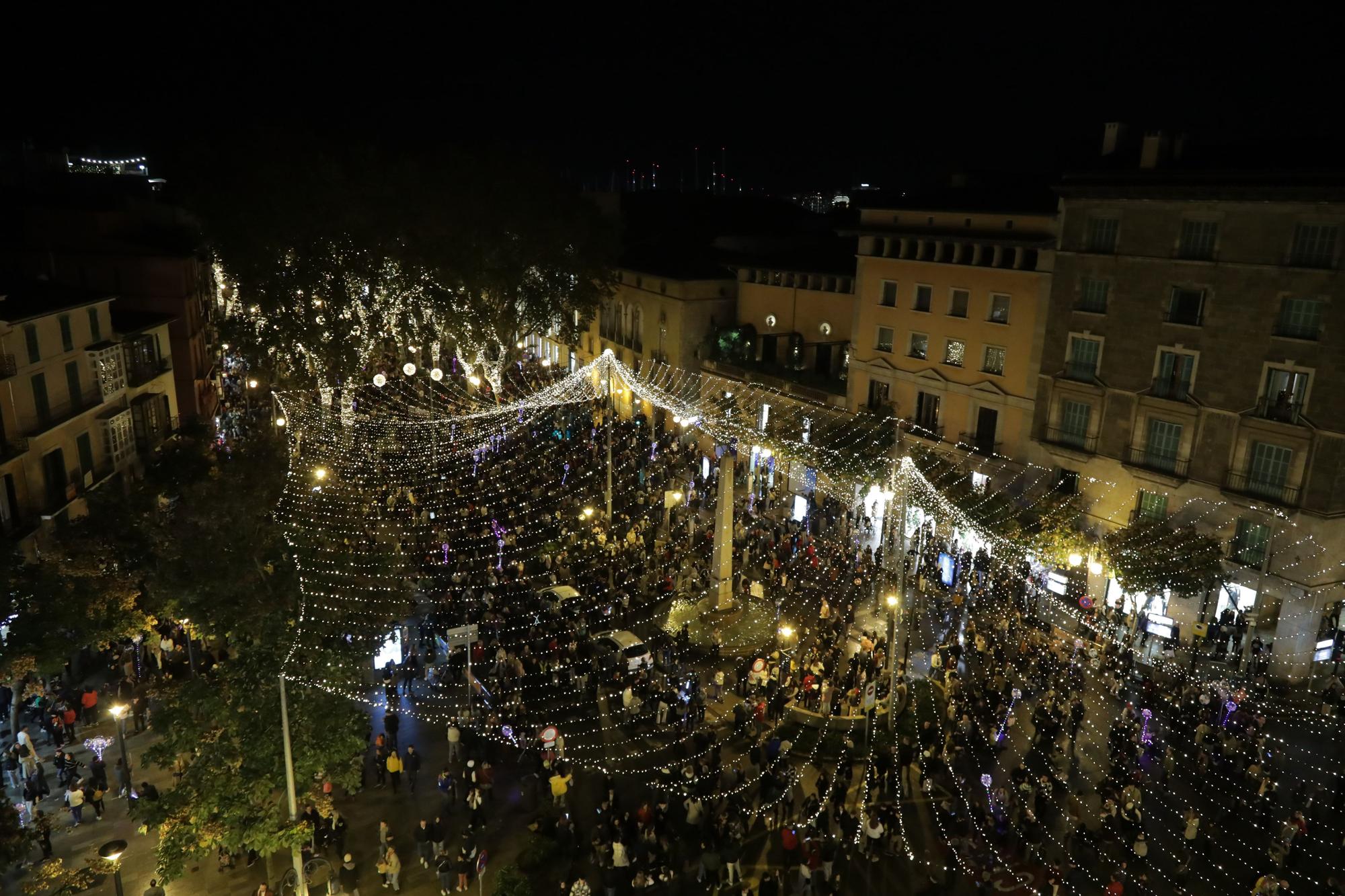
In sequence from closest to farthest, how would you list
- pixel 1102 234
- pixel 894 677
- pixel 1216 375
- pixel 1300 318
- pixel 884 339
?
1. pixel 894 677
2. pixel 1300 318
3. pixel 1216 375
4. pixel 1102 234
5. pixel 884 339

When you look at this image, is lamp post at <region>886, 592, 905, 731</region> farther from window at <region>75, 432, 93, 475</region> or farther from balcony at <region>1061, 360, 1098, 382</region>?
window at <region>75, 432, 93, 475</region>

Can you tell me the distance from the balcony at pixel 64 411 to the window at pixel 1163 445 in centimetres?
2993

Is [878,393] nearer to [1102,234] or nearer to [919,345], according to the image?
[919,345]

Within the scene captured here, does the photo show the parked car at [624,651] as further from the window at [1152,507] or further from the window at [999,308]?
the window at [999,308]

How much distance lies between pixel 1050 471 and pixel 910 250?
8993 millimetres

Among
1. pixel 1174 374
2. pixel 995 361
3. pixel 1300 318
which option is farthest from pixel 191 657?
pixel 1300 318

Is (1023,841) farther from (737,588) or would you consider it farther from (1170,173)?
(1170,173)

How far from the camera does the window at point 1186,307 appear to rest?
2291 cm

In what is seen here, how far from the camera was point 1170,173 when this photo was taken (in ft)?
74.4

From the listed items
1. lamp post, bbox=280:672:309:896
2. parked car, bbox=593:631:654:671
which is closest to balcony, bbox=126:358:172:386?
parked car, bbox=593:631:654:671

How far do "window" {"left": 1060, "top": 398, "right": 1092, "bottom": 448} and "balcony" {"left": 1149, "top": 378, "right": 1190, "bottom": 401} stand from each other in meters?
2.00

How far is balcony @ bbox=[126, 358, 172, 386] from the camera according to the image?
101ft

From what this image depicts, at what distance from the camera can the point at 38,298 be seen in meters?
26.0

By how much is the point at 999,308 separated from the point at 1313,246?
345 inches
